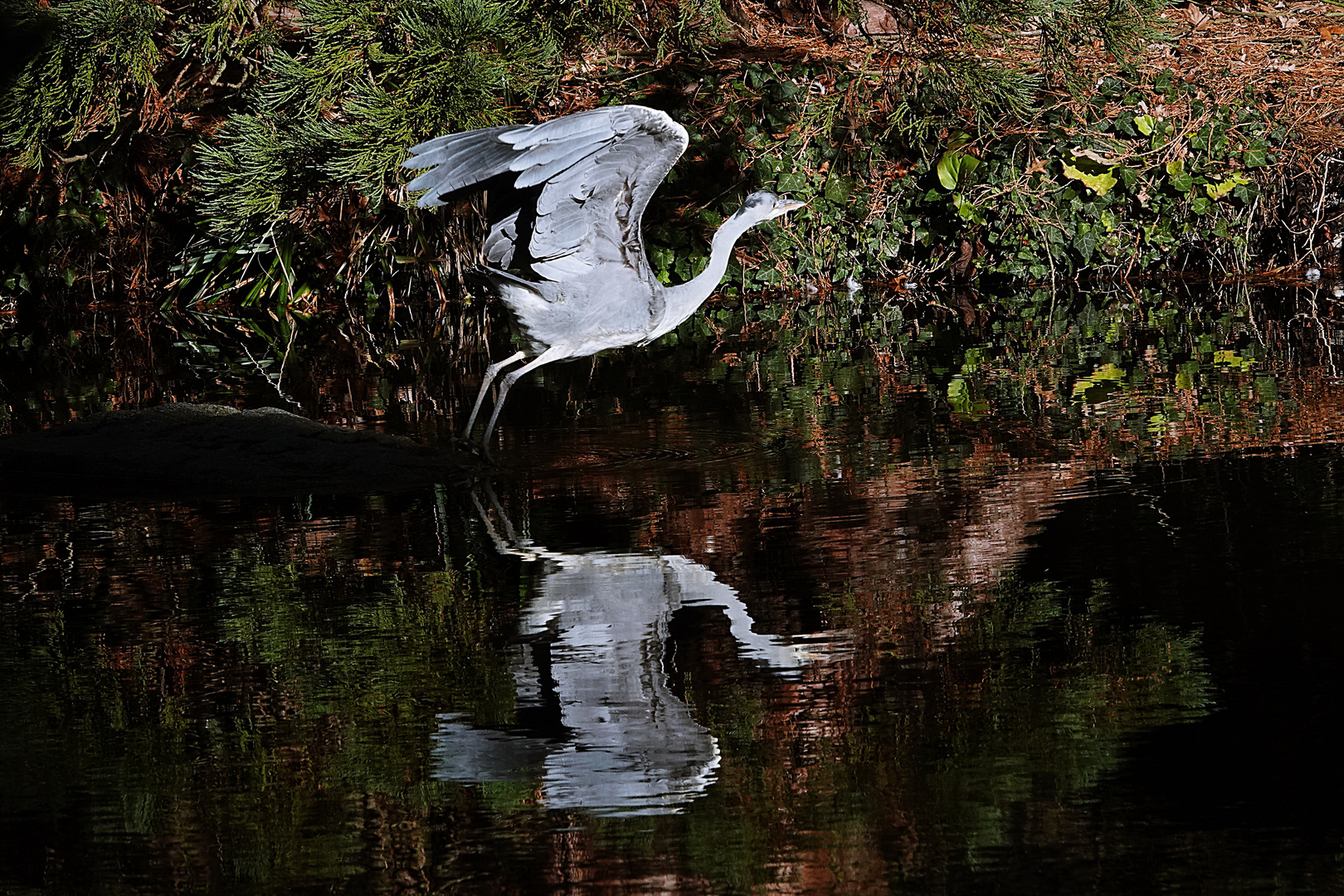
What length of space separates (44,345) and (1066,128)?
7804 mm

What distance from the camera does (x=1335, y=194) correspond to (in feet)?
40.4

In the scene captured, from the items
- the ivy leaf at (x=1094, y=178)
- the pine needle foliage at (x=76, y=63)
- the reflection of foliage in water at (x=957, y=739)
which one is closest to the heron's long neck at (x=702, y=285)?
the reflection of foliage in water at (x=957, y=739)

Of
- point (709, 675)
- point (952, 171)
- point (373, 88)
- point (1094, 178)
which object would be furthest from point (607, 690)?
point (1094, 178)

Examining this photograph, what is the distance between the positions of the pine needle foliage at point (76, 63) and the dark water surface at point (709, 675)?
393 cm

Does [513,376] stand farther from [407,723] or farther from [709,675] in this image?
[407,723]

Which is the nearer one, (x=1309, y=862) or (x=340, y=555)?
(x=1309, y=862)

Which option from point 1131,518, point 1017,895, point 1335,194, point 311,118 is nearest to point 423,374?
point 311,118

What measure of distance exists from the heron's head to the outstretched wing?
1.42ft

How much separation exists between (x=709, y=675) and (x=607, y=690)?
0.75 feet

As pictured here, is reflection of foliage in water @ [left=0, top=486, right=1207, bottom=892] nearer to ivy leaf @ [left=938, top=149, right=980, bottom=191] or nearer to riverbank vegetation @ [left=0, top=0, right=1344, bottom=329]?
riverbank vegetation @ [left=0, top=0, right=1344, bottom=329]

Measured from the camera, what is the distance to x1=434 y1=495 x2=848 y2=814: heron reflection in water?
2977 mm

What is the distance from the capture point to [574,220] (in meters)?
6.07

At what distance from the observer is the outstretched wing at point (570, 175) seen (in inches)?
220

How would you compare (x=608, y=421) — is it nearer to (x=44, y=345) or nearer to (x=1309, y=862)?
(x=1309, y=862)
